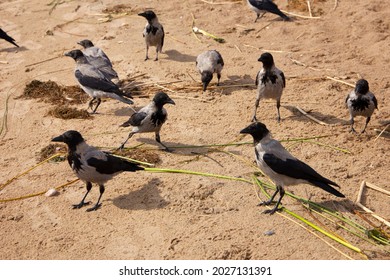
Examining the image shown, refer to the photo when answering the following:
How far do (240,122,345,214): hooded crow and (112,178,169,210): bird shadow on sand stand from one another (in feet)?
4.44

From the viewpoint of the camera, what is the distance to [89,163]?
22.0 feet

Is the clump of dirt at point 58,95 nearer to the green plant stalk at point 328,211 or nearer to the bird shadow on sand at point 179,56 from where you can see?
the bird shadow on sand at point 179,56

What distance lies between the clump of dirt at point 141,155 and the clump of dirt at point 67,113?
1576 millimetres

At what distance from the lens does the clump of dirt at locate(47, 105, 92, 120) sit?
9.30 metres

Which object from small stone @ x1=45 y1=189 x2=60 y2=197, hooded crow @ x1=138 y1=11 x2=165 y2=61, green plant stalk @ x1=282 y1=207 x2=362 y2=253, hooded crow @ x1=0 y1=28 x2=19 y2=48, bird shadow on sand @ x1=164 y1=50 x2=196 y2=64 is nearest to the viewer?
green plant stalk @ x1=282 y1=207 x2=362 y2=253

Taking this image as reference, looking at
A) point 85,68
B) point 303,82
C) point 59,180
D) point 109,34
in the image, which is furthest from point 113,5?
Answer: point 59,180

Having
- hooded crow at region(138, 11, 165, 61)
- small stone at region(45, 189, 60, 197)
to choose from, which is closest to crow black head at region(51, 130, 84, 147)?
small stone at region(45, 189, 60, 197)

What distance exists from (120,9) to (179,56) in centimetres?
349

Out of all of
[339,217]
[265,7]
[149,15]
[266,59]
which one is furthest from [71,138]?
[265,7]

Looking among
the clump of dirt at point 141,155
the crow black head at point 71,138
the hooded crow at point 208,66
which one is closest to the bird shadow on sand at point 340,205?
the clump of dirt at point 141,155

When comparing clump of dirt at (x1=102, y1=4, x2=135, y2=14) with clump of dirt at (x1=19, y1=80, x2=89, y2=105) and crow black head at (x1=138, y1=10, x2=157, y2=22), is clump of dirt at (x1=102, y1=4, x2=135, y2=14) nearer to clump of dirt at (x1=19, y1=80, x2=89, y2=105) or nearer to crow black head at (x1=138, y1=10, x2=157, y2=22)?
crow black head at (x1=138, y1=10, x2=157, y2=22)

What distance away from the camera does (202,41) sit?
39.8 feet

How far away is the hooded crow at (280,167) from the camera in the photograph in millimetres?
6387

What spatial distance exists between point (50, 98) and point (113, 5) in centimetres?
536
